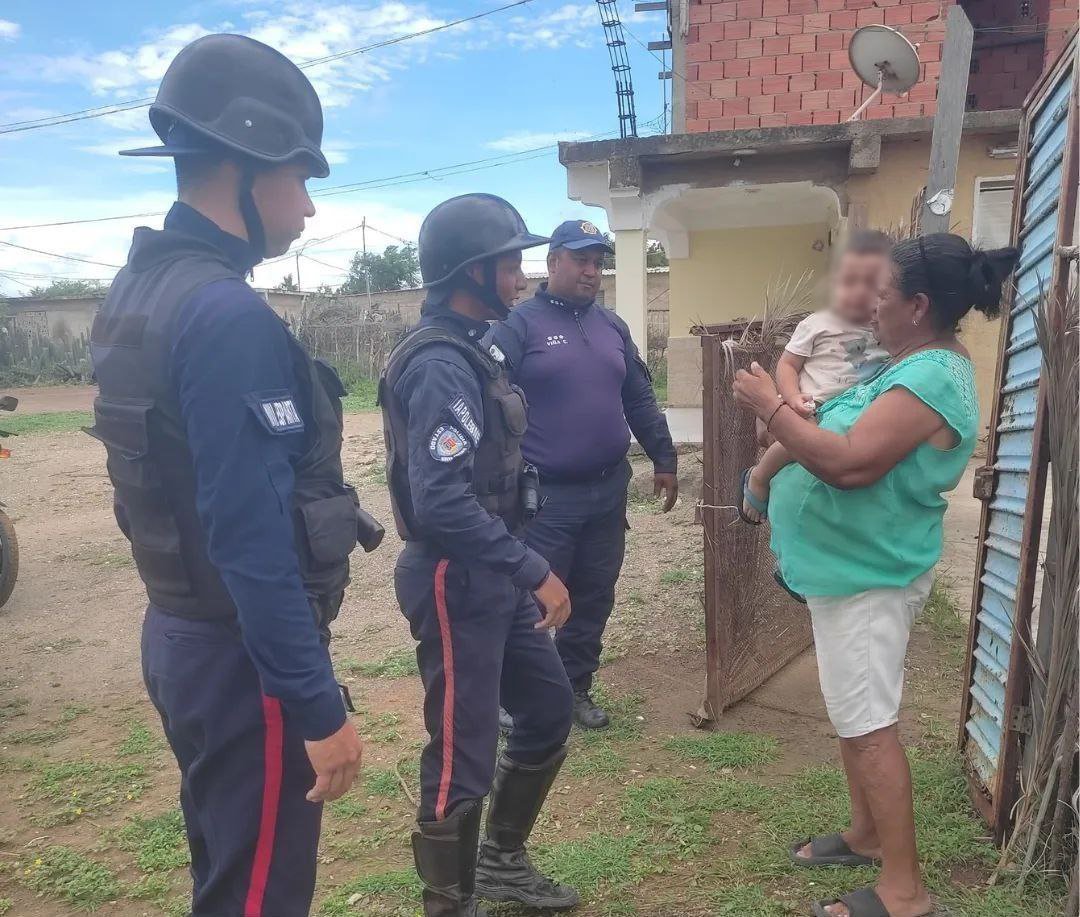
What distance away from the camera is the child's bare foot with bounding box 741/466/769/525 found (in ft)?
7.69

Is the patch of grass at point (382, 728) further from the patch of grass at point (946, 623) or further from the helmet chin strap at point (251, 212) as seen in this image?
the patch of grass at point (946, 623)

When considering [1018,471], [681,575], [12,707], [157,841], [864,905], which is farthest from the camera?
[681,575]

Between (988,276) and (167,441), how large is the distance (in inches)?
73.3

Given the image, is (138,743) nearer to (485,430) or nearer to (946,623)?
(485,430)

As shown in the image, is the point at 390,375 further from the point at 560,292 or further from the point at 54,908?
the point at 54,908

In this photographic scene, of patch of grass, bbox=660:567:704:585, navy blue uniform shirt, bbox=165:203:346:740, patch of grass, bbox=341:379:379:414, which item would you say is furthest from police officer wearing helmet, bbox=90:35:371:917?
patch of grass, bbox=341:379:379:414

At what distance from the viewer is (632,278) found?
7.76m

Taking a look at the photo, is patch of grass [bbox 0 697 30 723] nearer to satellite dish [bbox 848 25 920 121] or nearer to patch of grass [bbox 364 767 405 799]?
patch of grass [bbox 364 767 405 799]

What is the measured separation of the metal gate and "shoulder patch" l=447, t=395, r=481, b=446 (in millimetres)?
1509

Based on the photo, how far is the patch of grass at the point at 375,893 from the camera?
7.93 feet

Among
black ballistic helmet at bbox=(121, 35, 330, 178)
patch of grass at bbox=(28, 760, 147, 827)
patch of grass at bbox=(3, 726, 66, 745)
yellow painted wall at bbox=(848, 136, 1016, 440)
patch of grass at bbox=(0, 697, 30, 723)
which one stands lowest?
patch of grass at bbox=(0, 697, 30, 723)

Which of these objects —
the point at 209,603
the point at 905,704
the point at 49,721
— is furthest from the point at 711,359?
the point at 49,721

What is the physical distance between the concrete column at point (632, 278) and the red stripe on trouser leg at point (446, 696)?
5.78 meters

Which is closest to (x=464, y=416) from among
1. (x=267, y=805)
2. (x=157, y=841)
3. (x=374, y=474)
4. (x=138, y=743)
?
(x=267, y=805)
